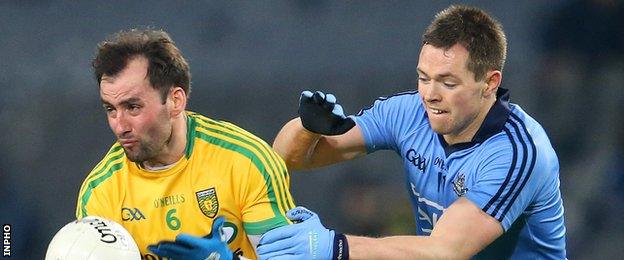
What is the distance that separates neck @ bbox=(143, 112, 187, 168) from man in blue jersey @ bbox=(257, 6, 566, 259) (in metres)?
0.49

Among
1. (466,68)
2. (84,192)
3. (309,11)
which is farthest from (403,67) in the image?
(84,192)

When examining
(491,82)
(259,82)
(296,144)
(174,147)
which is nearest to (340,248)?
(174,147)

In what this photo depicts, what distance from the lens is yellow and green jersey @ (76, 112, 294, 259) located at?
11.9 feet

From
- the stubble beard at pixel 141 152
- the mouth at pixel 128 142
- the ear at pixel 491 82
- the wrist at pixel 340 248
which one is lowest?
the wrist at pixel 340 248

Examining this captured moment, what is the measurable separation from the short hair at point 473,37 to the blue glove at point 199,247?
0.95 m

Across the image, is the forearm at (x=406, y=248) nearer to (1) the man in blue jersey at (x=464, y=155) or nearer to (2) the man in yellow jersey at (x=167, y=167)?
(1) the man in blue jersey at (x=464, y=155)

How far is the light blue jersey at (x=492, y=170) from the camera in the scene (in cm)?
375

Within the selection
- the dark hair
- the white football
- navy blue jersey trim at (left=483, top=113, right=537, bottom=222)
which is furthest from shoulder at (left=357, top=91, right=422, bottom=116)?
the white football

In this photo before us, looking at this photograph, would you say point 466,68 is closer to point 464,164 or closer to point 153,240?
point 464,164

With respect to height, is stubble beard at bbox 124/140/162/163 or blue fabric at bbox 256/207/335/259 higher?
stubble beard at bbox 124/140/162/163

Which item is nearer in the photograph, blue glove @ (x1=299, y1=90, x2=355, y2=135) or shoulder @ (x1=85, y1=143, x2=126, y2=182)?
shoulder @ (x1=85, y1=143, x2=126, y2=182)

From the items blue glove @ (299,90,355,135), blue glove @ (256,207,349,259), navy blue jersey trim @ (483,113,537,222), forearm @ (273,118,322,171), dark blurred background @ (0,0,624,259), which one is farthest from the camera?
dark blurred background @ (0,0,624,259)

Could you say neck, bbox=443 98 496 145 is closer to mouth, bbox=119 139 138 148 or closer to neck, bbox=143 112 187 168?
neck, bbox=143 112 187 168
